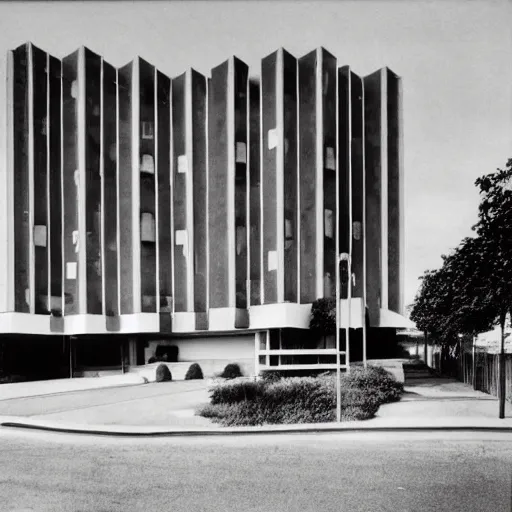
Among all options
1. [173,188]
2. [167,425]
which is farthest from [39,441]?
[173,188]

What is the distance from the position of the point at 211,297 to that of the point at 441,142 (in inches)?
828

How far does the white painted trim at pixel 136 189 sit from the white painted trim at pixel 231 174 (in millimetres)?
4884

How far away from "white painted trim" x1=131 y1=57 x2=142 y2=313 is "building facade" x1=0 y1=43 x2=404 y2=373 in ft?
0.27

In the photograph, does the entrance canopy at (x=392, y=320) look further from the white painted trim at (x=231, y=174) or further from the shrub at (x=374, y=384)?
the shrub at (x=374, y=384)

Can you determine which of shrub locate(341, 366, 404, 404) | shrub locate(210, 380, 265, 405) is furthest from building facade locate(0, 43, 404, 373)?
shrub locate(210, 380, 265, 405)

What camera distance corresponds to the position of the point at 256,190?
37.6 metres

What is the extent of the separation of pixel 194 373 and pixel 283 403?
1419 centimetres

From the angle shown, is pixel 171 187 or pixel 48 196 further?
pixel 171 187

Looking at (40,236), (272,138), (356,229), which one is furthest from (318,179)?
(40,236)

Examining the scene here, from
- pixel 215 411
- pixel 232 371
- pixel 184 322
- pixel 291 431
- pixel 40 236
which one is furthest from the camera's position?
pixel 184 322

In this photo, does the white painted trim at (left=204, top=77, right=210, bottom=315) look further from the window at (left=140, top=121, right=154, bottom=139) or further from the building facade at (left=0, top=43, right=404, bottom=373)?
the window at (left=140, top=121, right=154, bottom=139)

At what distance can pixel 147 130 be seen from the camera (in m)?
39.2

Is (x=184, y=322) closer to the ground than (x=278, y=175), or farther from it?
closer to the ground

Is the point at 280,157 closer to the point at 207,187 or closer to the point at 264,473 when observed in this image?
the point at 207,187
